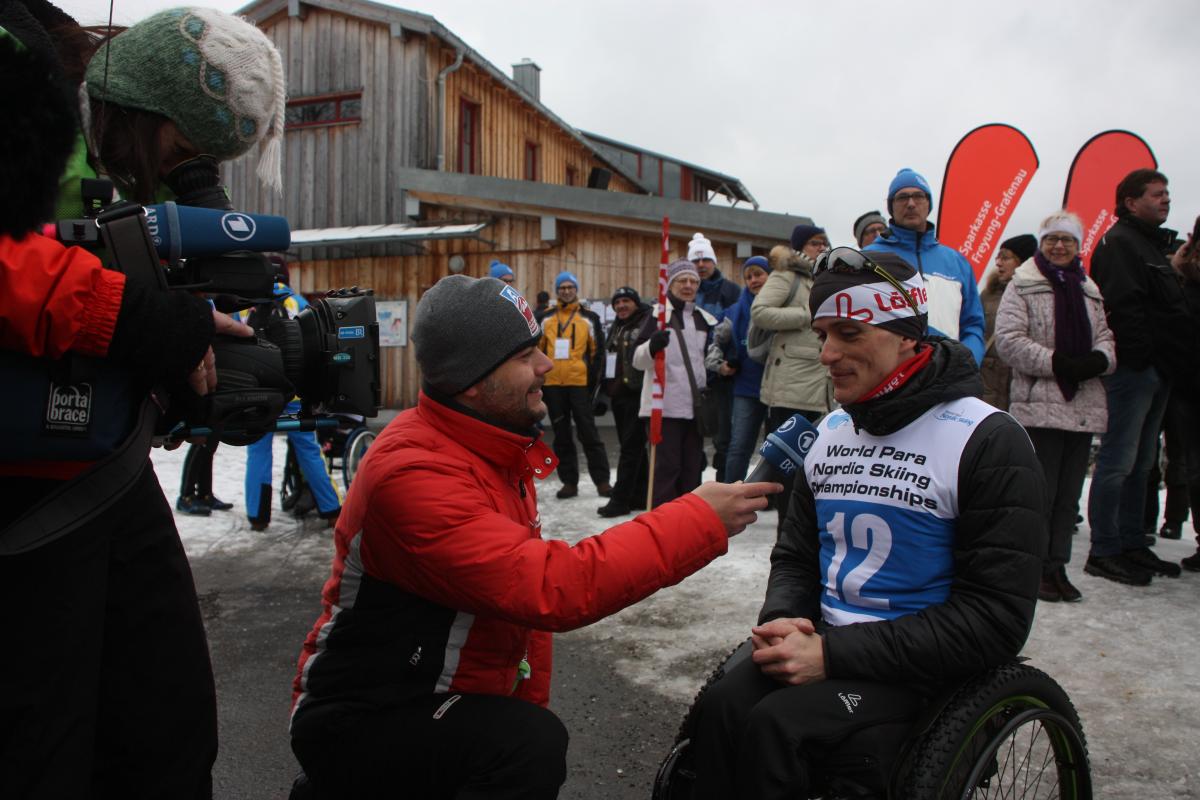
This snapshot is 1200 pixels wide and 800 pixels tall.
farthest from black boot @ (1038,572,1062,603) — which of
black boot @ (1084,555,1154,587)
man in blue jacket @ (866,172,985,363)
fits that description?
man in blue jacket @ (866,172,985,363)

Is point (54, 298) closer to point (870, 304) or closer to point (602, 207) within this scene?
point (870, 304)

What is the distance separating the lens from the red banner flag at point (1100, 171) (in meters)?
8.23

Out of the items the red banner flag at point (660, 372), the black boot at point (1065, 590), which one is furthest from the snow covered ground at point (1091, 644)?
the red banner flag at point (660, 372)

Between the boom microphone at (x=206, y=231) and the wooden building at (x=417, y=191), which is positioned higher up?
the wooden building at (x=417, y=191)

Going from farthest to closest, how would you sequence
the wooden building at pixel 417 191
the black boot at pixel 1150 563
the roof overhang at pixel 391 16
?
the roof overhang at pixel 391 16, the wooden building at pixel 417 191, the black boot at pixel 1150 563

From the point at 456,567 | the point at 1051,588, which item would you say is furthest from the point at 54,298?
the point at 1051,588

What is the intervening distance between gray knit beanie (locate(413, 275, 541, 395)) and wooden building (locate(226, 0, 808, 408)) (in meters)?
10.8

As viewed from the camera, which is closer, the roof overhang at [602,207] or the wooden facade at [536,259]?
the roof overhang at [602,207]

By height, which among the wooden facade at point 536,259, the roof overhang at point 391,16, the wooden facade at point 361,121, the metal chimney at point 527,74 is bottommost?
the wooden facade at point 536,259

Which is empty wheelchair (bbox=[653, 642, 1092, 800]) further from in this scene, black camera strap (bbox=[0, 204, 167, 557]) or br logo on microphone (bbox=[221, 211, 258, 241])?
br logo on microphone (bbox=[221, 211, 258, 241])

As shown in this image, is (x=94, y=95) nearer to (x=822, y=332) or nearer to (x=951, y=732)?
(x=822, y=332)

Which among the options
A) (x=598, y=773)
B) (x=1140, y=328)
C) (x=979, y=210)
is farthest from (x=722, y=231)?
(x=598, y=773)

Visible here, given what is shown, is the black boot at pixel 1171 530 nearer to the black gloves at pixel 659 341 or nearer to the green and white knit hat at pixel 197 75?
the black gloves at pixel 659 341

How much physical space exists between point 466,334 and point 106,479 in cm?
84
